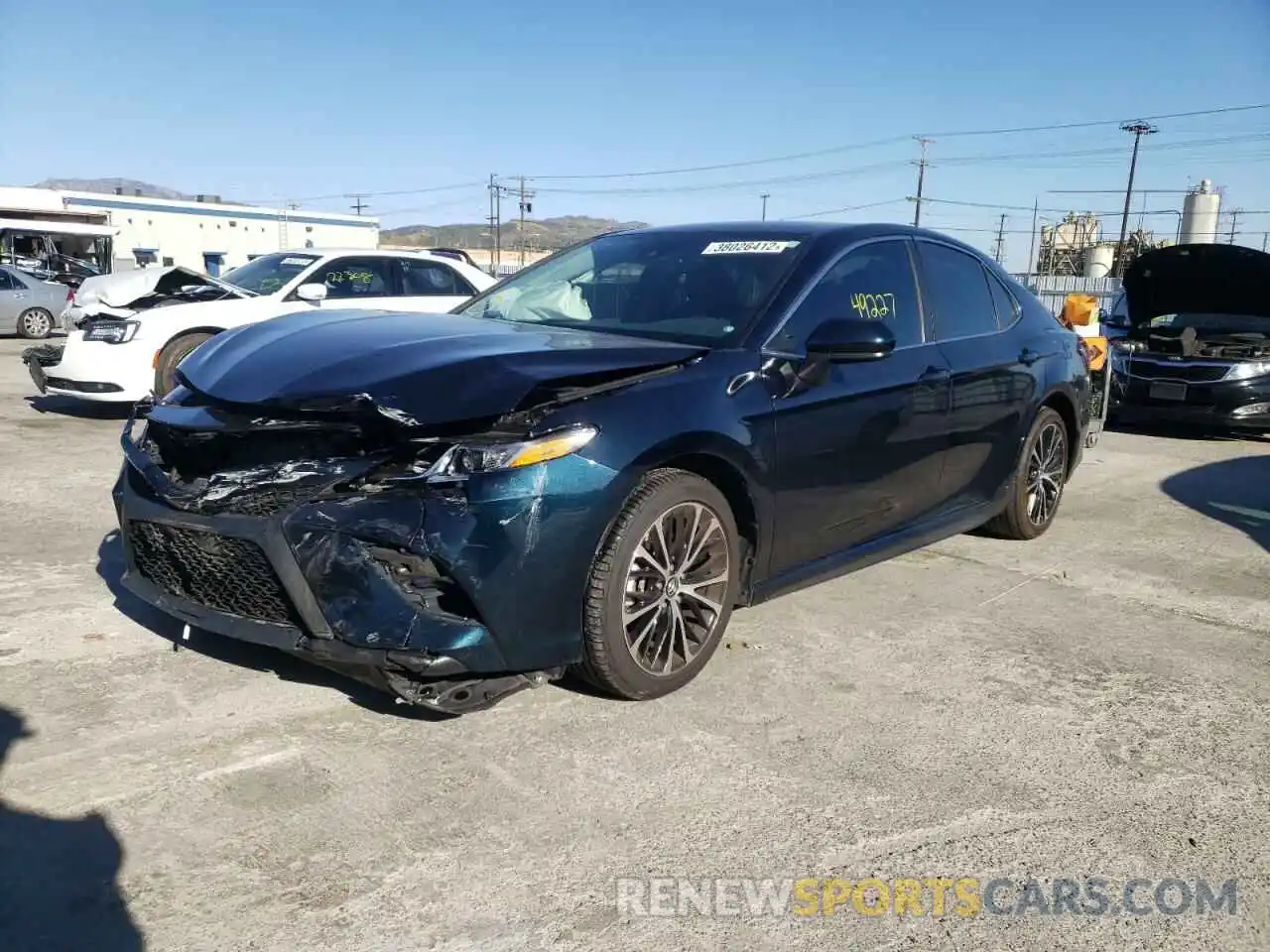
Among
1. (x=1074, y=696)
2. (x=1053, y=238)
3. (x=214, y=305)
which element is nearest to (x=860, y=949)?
(x=1074, y=696)

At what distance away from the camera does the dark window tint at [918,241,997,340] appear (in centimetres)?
481

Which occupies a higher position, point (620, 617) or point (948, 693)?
point (620, 617)

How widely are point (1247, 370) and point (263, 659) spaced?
9088mm

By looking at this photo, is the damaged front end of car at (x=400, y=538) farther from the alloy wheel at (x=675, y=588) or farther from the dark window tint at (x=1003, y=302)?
the dark window tint at (x=1003, y=302)

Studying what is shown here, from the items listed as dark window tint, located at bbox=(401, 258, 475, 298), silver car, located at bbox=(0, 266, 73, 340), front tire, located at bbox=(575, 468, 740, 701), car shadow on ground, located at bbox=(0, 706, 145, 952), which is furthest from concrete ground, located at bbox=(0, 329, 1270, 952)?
silver car, located at bbox=(0, 266, 73, 340)

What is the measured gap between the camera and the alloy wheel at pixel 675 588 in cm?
334

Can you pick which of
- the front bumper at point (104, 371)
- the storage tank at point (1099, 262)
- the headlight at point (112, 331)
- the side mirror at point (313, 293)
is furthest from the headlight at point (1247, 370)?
the storage tank at point (1099, 262)

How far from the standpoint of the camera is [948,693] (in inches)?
148

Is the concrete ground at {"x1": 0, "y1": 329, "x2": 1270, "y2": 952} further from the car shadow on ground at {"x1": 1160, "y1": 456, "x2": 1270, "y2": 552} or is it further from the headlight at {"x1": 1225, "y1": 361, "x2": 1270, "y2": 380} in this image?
the headlight at {"x1": 1225, "y1": 361, "x2": 1270, "y2": 380}

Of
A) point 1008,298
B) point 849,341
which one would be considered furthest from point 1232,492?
point 849,341

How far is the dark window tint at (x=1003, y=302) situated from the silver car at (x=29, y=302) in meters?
18.1

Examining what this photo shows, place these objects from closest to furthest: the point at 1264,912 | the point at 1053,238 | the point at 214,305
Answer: the point at 1264,912, the point at 214,305, the point at 1053,238

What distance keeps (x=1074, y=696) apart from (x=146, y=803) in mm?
3045

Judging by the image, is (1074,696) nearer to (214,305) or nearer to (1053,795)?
(1053,795)
